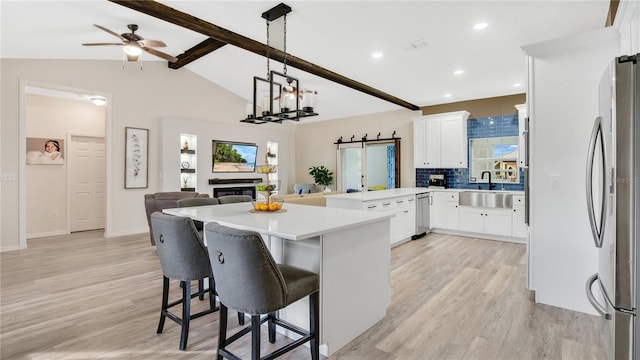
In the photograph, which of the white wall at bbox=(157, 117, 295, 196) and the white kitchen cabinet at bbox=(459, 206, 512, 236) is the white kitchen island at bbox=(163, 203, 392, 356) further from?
the white wall at bbox=(157, 117, 295, 196)

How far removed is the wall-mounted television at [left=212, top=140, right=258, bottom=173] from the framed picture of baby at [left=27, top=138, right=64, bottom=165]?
118 inches

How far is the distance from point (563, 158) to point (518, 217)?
111 inches

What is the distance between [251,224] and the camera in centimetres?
210

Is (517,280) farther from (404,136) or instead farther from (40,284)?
(40,284)

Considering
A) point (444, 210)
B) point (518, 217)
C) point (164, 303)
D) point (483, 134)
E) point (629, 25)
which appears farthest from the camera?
point (483, 134)

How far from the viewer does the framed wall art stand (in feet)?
20.4

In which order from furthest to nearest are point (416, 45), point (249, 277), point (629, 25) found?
point (416, 45) → point (629, 25) → point (249, 277)

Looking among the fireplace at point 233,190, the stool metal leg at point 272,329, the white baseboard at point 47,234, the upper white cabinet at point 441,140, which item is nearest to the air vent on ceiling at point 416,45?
the upper white cabinet at point 441,140

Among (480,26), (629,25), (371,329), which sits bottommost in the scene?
(371,329)

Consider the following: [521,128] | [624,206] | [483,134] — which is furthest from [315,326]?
[483,134]

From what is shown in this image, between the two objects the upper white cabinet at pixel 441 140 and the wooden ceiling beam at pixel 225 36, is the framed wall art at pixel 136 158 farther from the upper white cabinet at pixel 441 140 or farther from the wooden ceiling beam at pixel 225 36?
the upper white cabinet at pixel 441 140

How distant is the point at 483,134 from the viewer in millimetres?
6191

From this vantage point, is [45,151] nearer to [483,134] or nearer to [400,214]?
[400,214]

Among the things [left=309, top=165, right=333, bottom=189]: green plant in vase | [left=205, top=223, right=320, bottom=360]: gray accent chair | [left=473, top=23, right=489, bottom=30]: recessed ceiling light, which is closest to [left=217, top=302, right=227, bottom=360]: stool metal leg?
[left=205, top=223, right=320, bottom=360]: gray accent chair
